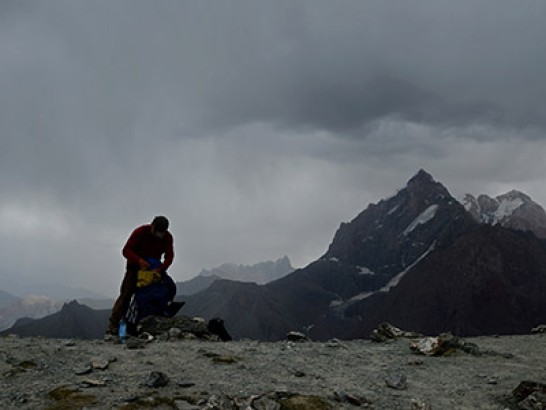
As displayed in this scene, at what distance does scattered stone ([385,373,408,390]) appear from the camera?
1322 centimetres

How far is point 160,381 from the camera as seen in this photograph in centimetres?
1251

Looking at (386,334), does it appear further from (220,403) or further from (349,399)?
(220,403)

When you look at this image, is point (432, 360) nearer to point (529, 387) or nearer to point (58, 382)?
point (529, 387)

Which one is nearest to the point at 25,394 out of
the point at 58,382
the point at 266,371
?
the point at 58,382

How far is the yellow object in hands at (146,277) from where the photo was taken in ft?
71.9

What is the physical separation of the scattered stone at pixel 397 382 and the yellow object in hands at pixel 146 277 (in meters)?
11.4

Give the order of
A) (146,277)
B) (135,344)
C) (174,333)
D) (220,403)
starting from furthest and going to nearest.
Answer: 1. (146,277)
2. (174,333)
3. (135,344)
4. (220,403)

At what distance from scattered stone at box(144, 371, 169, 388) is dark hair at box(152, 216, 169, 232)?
30.9ft

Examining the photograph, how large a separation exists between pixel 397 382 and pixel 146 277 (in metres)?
12.0

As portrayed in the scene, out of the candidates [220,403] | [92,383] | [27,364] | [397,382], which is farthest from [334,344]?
[27,364]

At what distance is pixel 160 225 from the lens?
21547 mm

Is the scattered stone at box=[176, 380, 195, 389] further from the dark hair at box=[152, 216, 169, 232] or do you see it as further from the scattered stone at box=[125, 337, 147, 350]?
the dark hair at box=[152, 216, 169, 232]

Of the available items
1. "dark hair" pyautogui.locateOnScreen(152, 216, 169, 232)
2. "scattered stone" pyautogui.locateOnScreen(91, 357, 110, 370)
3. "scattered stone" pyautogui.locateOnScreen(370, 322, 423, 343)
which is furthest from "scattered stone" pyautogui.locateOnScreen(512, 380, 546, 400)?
"dark hair" pyautogui.locateOnScreen(152, 216, 169, 232)

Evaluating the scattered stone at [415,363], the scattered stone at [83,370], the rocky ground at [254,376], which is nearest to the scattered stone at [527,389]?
the rocky ground at [254,376]
